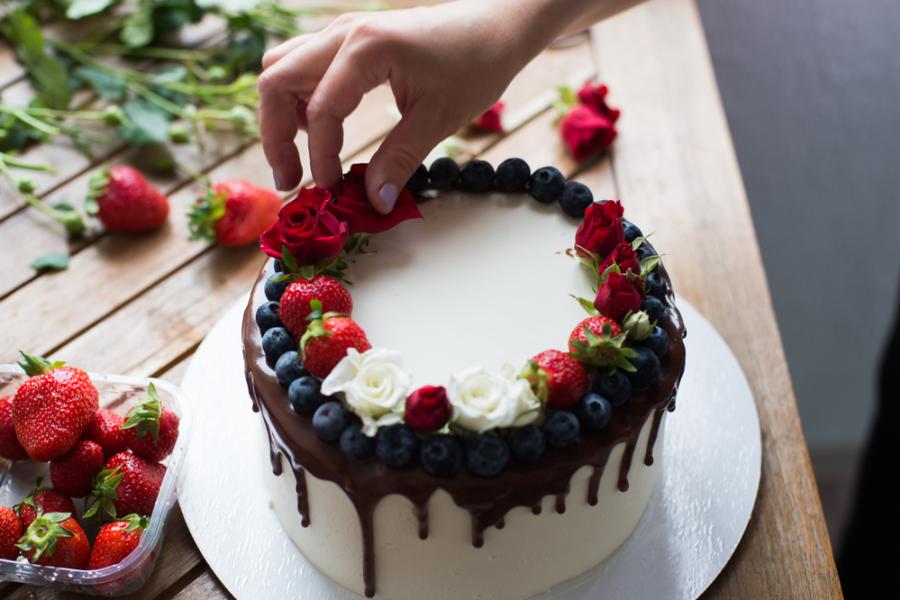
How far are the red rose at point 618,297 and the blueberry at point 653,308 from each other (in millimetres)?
18

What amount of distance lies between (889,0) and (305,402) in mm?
2397

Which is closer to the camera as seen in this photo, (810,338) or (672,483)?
(672,483)

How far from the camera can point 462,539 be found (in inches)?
51.1

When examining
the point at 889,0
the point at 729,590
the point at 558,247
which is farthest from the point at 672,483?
the point at 889,0

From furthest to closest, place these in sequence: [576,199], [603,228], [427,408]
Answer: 1. [576,199]
2. [603,228]
3. [427,408]

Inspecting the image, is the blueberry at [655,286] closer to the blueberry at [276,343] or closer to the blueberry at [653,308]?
the blueberry at [653,308]

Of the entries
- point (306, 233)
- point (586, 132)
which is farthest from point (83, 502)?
point (586, 132)

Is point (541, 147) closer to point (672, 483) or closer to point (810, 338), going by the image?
point (672, 483)

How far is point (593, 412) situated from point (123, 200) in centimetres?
118

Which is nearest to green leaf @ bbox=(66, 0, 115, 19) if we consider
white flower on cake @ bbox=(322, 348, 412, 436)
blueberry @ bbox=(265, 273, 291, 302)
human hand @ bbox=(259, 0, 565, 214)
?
human hand @ bbox=(259, 0, 565, 214)

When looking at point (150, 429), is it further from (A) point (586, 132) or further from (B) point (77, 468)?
(A) point (586, 132)

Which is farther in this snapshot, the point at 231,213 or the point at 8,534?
the point at 231,213

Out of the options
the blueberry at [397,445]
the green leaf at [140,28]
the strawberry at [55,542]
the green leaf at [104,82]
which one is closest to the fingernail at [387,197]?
the blueberry at [397,445]

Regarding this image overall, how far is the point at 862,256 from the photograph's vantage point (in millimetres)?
2914
